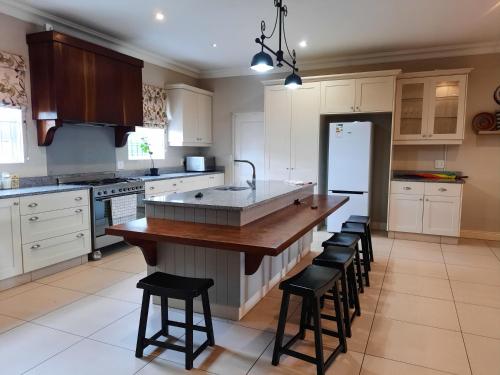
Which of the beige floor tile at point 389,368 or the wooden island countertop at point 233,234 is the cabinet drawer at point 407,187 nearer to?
the wooden island countertop at point 233,234

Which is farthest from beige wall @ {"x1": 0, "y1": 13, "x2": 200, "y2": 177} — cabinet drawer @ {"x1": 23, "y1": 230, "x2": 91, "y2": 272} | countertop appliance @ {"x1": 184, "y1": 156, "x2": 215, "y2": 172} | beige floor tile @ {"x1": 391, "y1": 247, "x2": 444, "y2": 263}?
beige floor tile @ {"x1": 391, "y1": 247, "x2": 444, "y2": 263}

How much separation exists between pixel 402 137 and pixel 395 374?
386 cm

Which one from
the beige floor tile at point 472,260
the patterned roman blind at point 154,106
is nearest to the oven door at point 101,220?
the patterned roman blind at point 154,106

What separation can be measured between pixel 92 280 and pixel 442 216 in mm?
4487

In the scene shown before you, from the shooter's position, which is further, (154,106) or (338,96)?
(154,106)

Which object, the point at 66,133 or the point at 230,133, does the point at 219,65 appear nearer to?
the point at 230,133

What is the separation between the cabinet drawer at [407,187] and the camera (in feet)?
16.4

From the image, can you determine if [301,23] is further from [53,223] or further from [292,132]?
[53,223]

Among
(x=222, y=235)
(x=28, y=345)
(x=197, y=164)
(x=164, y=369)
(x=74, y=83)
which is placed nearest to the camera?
(x=164, y=369)

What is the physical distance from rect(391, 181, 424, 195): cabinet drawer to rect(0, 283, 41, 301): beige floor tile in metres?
4.55

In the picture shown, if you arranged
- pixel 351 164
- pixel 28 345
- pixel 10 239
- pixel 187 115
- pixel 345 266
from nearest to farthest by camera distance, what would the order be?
pixel 28 345, pixel 345 266, pixel 10 239, pixel 351 164, pixel 187 115

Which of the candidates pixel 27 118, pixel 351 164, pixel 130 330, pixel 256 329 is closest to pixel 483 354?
pixel 256 329

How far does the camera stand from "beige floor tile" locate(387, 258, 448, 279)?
380 cm

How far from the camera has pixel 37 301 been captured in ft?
10.0
